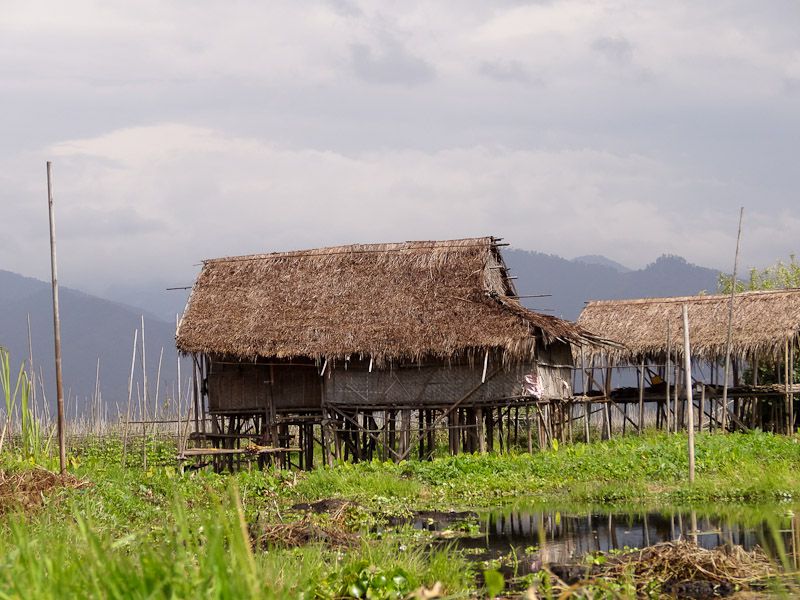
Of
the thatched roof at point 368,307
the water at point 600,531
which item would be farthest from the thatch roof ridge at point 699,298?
the water at point 600,531

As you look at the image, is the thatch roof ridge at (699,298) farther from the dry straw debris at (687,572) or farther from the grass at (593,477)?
the dry straw debris at (687,572)

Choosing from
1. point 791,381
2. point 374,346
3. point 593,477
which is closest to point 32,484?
point 593,477

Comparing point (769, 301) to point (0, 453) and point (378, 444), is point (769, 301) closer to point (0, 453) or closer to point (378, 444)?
point (378, 444)

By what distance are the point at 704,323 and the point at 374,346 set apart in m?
9.29

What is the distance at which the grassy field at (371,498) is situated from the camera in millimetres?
7082

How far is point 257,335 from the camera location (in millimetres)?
23297

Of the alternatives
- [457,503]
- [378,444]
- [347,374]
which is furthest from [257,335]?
[457,503]

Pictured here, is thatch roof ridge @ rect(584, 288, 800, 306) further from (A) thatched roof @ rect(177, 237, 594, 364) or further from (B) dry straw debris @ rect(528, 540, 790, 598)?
(B) dry straw debris @ rect(528, 540, 790, 598)

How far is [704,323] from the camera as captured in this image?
26984 mm

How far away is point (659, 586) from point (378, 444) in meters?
16.0

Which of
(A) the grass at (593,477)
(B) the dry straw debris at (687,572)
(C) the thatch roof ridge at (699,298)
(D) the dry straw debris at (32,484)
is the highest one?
(C) the thatch roof ridge at (699,298)

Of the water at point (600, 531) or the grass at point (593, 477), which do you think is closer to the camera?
the water at point (600, 531)

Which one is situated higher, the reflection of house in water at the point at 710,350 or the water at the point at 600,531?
the reflection of house in water at the point at 710,350

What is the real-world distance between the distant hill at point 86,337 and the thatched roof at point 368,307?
13214 cm
